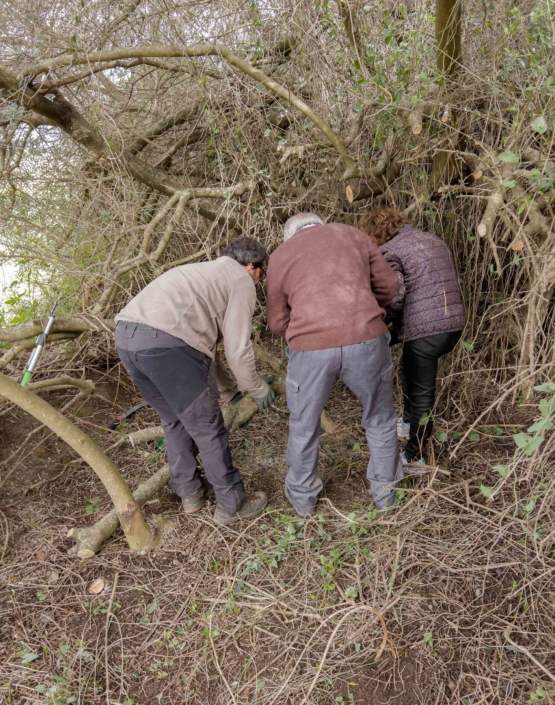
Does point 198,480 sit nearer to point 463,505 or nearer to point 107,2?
point 463,505

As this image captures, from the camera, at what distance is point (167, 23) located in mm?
2922

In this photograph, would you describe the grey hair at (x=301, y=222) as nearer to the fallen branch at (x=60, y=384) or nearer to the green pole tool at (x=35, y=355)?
the green pole tool at (x=35, y=355)

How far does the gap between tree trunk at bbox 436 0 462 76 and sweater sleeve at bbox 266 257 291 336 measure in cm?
137

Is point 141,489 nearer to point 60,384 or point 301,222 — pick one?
point 60,384

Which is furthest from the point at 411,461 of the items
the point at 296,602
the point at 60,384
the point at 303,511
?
the point at 60,384

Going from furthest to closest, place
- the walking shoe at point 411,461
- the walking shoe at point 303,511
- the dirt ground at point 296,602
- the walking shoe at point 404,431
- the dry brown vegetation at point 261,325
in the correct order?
1. the walking shoe at point 404,431
2. the walking shoe at point 411,461
3. the walking shoe at point 303,511
4. the dry brown vegetation at point 261,325
5. the dirt ground at point 296,602

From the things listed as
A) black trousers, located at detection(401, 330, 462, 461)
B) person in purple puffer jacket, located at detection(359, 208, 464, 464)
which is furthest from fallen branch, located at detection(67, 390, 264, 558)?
person in purple puffer jacket, located at detection(359, 208, 464, 464)

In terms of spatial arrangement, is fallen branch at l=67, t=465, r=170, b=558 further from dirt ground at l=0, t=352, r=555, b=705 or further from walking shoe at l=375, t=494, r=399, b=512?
walking shoe at l=375, t=494, r=399, b=512

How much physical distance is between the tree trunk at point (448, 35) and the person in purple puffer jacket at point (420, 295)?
78 centimetres

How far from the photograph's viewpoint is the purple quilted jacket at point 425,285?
8.39 ft

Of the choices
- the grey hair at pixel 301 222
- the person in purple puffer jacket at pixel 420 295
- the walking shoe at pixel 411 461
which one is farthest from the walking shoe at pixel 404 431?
the grey hair at pixel 301 222

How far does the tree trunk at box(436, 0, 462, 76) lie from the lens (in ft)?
7.39

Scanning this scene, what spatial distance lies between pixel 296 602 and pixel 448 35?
113 inches

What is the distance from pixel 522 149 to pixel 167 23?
2.24 meters
